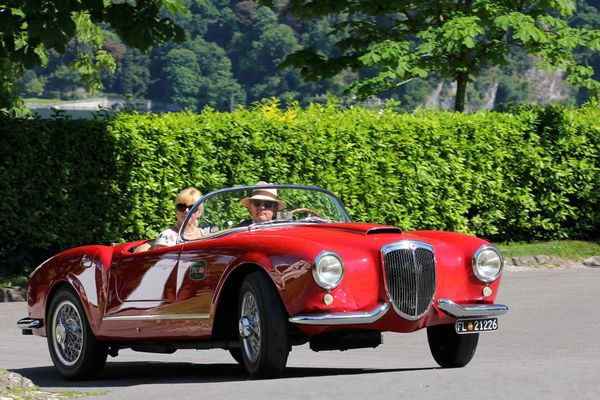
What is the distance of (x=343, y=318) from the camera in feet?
29.6

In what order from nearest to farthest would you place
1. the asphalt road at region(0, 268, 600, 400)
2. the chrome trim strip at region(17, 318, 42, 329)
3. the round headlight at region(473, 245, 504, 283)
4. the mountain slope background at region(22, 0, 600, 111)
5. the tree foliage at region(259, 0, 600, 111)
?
the asphalt road at region(0, 268, 600, 400) → the round headlight at region(473, 245, 504, 283) → the chrome trim strip at region(17, 318, 42, 329) → the tree foliage at region(259, 0, 600, 111) → the mountain slope background at region(22, 0, 600, 111)

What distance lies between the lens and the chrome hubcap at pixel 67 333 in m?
11.0

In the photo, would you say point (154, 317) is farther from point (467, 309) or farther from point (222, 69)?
point (222, 69)

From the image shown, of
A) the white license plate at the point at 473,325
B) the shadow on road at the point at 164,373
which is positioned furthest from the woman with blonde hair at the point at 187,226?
the white license plate at the point at 473,325

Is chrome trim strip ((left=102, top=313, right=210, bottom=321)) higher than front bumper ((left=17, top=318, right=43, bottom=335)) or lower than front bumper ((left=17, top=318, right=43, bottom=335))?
higher

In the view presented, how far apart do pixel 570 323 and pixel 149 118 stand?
8.35 metres

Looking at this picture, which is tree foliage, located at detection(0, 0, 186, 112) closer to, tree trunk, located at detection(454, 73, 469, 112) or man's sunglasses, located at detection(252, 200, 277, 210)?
man's sunglasses, located at detection(252, 200, 277, 210)

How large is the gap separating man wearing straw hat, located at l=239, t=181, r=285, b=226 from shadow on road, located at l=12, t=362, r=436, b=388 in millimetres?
1208

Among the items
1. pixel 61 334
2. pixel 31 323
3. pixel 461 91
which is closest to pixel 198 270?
pixel 61 334

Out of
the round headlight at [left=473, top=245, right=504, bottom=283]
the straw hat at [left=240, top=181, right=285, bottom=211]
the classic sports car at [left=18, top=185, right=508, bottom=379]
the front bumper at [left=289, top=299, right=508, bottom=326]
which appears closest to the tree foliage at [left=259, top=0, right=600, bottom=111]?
the straw hat at [left=240, top=181, right=285, bottom=211]

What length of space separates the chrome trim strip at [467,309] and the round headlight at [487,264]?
21 centimetres

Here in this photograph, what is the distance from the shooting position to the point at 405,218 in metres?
22.9

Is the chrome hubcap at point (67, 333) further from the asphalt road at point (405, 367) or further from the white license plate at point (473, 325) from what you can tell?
the white license plate at point (473, 325)

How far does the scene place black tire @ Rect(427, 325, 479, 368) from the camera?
1023 cm
